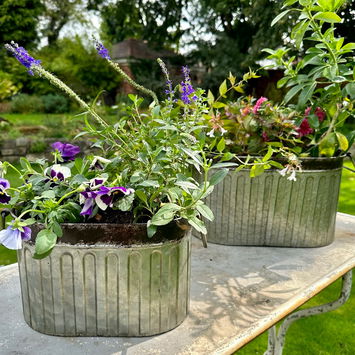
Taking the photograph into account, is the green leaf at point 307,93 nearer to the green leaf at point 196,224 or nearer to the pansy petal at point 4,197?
the green leaf at point 196,224

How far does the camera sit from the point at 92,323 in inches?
28.5

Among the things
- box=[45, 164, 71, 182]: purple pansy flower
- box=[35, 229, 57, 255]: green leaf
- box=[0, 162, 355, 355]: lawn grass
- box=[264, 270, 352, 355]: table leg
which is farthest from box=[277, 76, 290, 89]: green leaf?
box=[0, 162, 355, 355]: lawn grass

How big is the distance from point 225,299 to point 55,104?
32.4ft

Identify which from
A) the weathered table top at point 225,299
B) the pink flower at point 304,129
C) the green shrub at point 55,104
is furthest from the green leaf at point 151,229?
the green shrub at point 55,104

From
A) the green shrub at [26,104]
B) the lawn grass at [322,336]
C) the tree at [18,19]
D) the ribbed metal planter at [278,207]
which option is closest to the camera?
the ribbed metal planter at [278,207]

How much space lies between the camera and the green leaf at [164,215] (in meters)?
0.67

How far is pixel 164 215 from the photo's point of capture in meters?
0.68

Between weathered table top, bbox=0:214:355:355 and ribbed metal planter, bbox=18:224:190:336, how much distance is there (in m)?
0.03

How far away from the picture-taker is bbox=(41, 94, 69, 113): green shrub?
9.73 metres

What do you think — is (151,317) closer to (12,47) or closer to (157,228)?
(157,228)

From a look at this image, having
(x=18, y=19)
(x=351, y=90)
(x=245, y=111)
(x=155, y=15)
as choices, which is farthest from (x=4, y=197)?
(x=18, y=19)

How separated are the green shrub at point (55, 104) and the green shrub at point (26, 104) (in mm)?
159

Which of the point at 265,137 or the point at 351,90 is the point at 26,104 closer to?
the point at 265,137

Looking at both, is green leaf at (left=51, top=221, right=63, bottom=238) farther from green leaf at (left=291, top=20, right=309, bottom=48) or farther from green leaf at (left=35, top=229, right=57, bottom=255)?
green leaf at (left=291, top=20, right=309, bottom=48)
